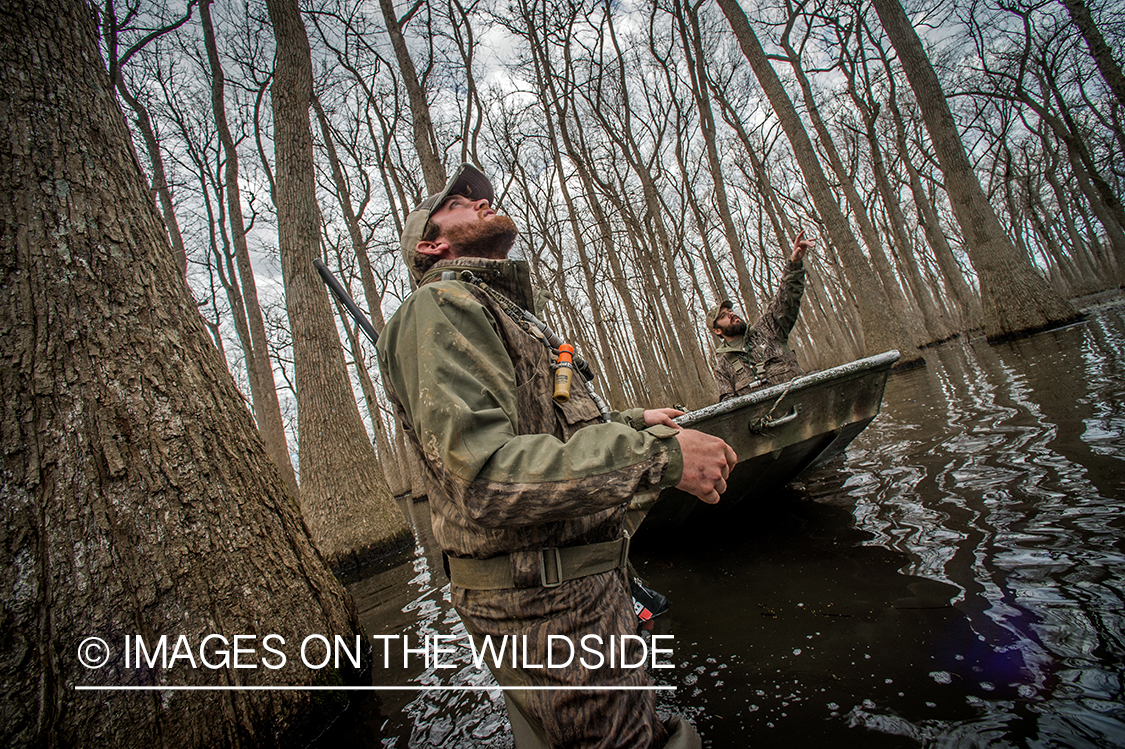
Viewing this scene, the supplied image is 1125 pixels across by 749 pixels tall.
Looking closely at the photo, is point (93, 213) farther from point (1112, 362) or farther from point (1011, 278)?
point (1011, 278)

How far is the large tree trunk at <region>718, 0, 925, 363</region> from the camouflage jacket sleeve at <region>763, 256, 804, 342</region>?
601cm

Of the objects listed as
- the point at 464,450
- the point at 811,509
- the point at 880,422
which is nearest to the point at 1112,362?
the point at 880,422

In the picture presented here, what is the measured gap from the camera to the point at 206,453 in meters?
2.09

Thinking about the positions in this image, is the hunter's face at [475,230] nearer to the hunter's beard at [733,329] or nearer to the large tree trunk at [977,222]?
the hunter's beard at [733,329]

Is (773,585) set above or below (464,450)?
below

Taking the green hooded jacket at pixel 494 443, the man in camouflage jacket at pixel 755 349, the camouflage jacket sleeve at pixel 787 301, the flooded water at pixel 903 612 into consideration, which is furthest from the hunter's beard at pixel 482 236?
the man in camouflage jacket at pixel 755 349

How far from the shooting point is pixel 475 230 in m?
1.81

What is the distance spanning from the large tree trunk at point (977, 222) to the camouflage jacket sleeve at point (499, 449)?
12.1 metres

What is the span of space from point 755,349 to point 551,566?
538 cm

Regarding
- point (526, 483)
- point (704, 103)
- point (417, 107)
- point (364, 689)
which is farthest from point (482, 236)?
point (704, 103)

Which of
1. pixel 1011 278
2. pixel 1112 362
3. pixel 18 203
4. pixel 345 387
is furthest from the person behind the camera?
pixel 1011 278

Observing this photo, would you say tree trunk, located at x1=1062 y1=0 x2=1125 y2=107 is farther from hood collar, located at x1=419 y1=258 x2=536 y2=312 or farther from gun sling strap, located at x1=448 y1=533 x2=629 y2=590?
gun sling strap, located at x1=448 y1=533 x2=629 y2=590

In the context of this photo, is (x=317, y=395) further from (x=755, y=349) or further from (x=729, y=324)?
(x=755, y=349)

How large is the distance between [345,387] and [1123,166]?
117ft
